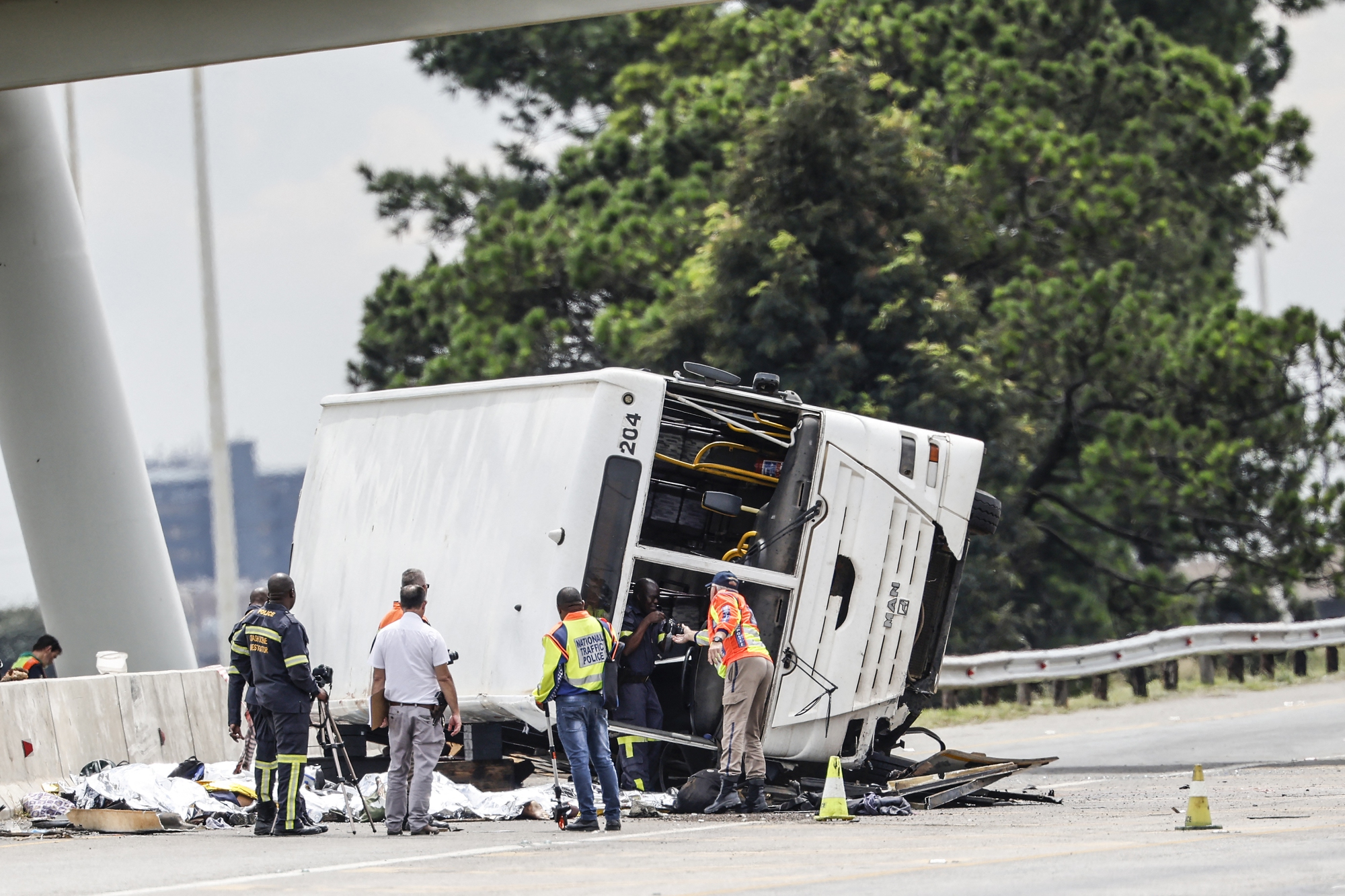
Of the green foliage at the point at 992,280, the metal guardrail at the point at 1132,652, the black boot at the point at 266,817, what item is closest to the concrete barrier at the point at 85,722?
the black boot at the point at 266,817

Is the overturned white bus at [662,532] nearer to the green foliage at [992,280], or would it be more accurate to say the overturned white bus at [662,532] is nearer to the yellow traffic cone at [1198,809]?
the yellow traffic cone at [1198,809]

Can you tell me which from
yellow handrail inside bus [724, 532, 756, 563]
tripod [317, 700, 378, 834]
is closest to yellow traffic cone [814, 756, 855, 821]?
yellow handrail inside bus [724, 532, 756, 563]

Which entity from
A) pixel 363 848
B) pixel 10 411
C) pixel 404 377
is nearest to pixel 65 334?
pixel 10 411

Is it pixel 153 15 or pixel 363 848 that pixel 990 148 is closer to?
pixel 153 15

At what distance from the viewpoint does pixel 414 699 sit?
11.6 meters

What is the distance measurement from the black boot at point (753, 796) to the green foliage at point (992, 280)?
13098 millimetres

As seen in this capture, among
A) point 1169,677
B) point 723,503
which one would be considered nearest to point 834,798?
point 723,503

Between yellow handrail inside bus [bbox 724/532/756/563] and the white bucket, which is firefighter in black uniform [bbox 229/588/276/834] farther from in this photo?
yellow handrail inside bus [bbox 724/532/756/563]

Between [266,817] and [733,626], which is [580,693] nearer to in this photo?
[733,626]

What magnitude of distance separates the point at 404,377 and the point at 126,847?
22.3m

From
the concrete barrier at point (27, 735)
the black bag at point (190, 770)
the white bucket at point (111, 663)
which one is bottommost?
the black bag at point (190, 770)

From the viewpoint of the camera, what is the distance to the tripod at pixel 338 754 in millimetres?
12086

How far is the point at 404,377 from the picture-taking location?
33.2m

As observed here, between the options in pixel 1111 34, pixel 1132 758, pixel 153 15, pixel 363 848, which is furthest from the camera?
pixel 1111 34
